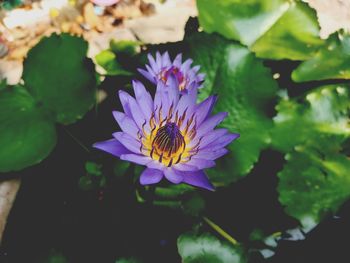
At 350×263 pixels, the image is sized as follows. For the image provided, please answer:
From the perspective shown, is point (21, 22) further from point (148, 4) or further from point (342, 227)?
point (342, 227)

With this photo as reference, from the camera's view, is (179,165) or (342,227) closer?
(179,165)

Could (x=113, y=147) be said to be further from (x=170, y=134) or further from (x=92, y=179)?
(x=92, y=179)

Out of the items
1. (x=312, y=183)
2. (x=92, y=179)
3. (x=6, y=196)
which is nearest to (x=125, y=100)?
(x=92, y=179)

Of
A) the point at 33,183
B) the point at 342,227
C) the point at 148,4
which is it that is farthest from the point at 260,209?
the point at 148,4

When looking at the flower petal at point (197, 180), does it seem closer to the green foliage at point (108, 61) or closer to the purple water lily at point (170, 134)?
the purple water lily at point (170, 134)

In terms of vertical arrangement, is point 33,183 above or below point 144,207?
below

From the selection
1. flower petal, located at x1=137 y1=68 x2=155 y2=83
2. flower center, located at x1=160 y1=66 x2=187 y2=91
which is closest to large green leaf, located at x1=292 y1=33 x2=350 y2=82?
flower center, located at x1=160 y1=66 x2=187 y2=91

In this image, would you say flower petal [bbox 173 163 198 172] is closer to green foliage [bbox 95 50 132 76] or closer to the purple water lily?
the purple water lily
